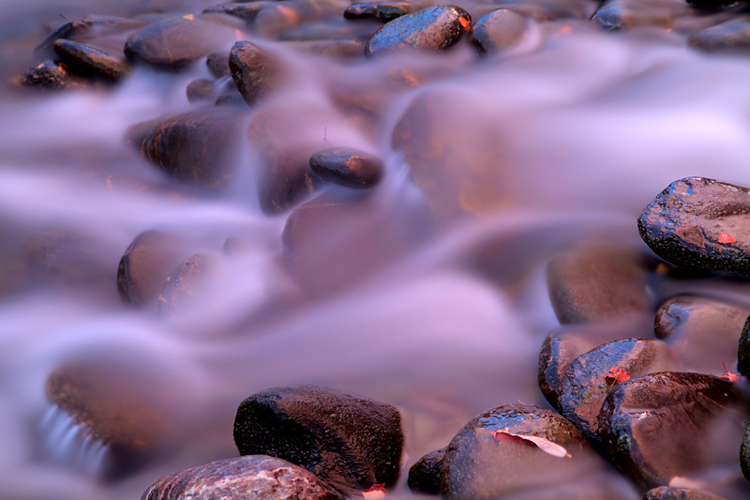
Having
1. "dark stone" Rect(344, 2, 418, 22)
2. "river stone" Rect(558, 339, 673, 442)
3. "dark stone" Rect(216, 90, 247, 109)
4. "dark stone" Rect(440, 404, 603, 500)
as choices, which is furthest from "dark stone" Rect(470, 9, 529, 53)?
"dark stone" Rect(440, 404, 603, 500)

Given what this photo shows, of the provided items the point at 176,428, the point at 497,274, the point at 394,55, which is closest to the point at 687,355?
the point at 497,274

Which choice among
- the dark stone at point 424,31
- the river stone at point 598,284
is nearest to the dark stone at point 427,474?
the river stone at point 598,284

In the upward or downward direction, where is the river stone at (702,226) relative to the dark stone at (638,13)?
downward

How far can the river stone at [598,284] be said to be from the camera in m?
3.09

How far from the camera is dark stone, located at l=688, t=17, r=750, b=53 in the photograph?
506 cm

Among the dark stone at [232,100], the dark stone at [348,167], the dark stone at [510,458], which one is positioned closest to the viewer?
the dark stone at [510,458]

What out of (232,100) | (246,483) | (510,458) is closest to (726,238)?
(510,458)

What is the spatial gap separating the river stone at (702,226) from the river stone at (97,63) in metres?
6.20

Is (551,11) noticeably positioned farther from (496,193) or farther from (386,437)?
(386,437)

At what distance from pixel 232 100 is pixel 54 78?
113 inches

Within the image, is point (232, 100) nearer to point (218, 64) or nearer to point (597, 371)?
point (218, 64)

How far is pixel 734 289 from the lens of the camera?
9.91 feet

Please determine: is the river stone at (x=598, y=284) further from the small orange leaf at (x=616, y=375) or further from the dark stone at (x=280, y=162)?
the dark stone at (x=280, y=162)

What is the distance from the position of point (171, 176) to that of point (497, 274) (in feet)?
11.1
